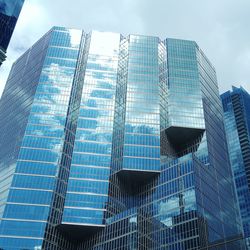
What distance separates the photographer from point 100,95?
14075cm

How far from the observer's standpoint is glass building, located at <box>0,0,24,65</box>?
65750mm

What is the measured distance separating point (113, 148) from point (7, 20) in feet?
232

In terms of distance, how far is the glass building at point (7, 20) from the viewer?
65.8 m

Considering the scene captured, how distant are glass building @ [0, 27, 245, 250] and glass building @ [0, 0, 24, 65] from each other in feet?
189

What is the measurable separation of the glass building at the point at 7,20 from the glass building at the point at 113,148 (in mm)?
57530

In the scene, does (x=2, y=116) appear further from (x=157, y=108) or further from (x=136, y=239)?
(x=136, y=239)

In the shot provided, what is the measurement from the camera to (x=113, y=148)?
5148 inches

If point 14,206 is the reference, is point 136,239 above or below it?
below

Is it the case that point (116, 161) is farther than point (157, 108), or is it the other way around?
point (157, 108)

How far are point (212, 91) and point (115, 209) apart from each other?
65736 millimetres

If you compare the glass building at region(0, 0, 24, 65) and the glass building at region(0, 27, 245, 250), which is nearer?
the glass building at region(0, 0, 24, 65)

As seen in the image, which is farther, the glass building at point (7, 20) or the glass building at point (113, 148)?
the glass building at point (113, 148)

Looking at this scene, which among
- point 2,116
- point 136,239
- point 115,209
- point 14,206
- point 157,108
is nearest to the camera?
point 136,239

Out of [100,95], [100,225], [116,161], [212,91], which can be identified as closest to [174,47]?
[212,91]
